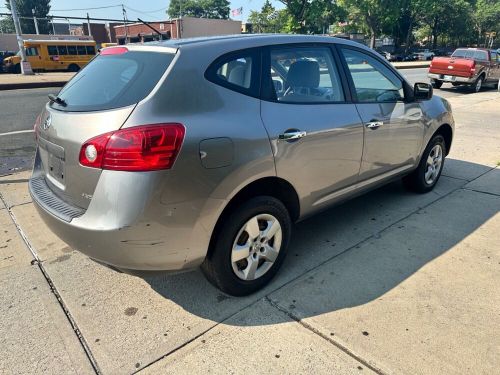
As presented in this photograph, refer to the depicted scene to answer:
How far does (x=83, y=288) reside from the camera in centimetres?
291

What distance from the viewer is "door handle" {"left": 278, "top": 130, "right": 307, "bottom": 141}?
2.71 m

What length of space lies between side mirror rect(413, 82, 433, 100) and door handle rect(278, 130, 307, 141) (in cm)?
184

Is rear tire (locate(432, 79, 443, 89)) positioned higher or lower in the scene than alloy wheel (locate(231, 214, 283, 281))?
lower

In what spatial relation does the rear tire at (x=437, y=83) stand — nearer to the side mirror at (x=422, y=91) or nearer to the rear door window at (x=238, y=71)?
the side mirror at (x=422, y=91)

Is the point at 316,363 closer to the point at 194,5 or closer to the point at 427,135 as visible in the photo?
the point at 427,135

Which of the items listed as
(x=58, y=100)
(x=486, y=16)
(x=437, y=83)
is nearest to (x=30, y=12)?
(x=486, y=16)

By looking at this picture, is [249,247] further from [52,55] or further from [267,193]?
[52,55]

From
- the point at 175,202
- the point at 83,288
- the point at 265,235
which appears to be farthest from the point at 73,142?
the point at 265,235

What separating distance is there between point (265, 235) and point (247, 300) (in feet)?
1.54

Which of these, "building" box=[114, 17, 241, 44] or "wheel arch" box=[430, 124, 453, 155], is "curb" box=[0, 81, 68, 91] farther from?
"building" box=[114, 17, 241, 44]

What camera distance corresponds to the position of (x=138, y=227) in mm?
2166

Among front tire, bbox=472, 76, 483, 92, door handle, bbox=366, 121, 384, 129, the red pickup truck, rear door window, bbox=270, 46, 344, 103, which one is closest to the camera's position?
rear door window, bbox=270, 46, 344, 103

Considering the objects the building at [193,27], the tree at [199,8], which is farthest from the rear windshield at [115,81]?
the tree at [199,8]

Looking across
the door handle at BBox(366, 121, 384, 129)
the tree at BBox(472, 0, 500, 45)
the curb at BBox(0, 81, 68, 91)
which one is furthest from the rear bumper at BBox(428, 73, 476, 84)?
the tree at BBox(472, 0, 500, 45)
